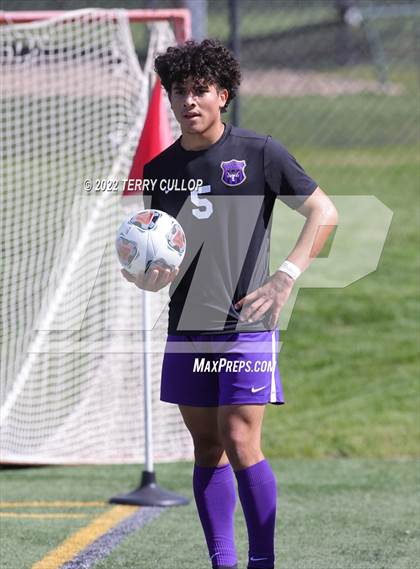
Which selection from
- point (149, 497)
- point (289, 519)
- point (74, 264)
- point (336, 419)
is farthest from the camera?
point (336, 419)

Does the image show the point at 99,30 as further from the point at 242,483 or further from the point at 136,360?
the point at 242,483

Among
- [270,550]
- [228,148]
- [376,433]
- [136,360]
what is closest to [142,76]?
[136,360]

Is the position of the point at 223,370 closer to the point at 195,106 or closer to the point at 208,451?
the point at 208,451

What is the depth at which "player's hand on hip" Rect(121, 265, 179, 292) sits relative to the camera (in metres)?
4.20

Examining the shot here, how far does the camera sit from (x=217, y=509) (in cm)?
437

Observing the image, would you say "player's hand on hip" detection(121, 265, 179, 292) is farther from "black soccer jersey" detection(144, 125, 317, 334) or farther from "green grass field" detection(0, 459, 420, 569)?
"green grass field" detection(0, 459, 420, 569)

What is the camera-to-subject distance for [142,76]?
7875mm

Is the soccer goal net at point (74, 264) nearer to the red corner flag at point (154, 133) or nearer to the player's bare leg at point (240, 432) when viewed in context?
the red corner flag at point (154, 133)

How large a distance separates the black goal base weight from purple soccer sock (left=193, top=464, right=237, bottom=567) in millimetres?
2007

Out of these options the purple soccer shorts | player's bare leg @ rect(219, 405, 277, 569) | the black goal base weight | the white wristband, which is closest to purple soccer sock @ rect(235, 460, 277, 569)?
player's bare leg @ rect(219, 405, 277, 569)

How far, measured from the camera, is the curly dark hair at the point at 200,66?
14.0 feet

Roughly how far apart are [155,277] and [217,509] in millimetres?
894

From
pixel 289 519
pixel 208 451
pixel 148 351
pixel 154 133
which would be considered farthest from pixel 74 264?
pixel 208 451

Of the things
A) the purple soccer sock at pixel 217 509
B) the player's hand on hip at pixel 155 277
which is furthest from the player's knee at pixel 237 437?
the player's hand on hip at pixel 155 277
